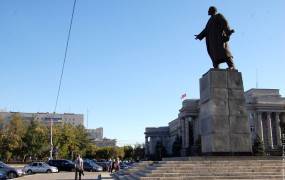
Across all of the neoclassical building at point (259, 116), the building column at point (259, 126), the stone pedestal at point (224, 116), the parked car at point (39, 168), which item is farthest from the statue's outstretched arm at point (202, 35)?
the building column at point (259, 126)

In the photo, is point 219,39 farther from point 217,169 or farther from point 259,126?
point 259,126

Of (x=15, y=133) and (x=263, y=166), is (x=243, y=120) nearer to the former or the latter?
(x=263, y=166)

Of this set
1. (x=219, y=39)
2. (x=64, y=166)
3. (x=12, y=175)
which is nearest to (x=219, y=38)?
(x=219, y=39)

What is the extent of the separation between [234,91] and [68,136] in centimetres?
6934

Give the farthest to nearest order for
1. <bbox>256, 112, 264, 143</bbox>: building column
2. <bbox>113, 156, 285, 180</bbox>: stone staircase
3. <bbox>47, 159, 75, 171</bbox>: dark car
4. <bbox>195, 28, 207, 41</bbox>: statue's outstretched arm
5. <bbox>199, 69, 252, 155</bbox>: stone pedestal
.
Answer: <bbox>256, 112, 264, 143</bbox>: building column
<bbox>47, 159, 75, 171</bbox>: dark car
<bbox>195, 28, 207, 41</bbox>: statue's outstretched arm
<bbox>199, 69, 252, 155</bbox>: stone pedestal
<bbox>113, 156, 285, 180</bbox>: stone staircase

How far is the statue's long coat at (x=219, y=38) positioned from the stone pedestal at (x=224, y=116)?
3.12 feet

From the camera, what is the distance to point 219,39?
19219 mm

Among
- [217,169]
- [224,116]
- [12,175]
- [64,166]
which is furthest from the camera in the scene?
[64,166]

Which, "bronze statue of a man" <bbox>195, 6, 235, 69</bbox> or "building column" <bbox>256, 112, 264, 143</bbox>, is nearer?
"bronze statue of a man" <bbox>195, 6, 235, 69</bbox>

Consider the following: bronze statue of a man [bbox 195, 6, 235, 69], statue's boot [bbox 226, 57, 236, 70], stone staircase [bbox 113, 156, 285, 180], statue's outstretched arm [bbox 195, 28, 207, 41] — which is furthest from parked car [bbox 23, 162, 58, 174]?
stone staircase [bbox 113, 156, 285, 180]

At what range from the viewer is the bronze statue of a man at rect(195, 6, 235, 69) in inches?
749

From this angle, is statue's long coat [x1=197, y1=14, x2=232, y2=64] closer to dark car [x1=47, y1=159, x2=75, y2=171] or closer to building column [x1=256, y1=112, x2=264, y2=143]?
dark car [x1=47, y1=159, x2=75, y2=171]

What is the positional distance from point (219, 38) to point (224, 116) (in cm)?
388

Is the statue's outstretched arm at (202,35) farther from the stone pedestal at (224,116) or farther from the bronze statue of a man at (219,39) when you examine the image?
the stone pedestal at (224,116)
